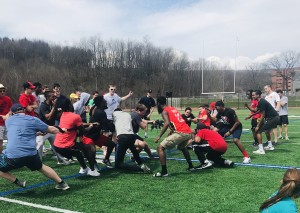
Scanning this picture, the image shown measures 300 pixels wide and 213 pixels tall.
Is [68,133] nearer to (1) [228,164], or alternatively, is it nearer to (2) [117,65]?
(1) [228,164]

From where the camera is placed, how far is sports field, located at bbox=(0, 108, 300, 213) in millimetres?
5168

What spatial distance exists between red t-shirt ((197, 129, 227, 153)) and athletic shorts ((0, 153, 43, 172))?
387 centimetres

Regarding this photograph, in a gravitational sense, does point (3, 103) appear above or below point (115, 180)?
above

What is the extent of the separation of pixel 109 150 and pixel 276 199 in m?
5.56

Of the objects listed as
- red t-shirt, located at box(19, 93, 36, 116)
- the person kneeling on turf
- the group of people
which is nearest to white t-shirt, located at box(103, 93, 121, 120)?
the group of people

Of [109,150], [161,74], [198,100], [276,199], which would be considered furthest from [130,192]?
[161,74]

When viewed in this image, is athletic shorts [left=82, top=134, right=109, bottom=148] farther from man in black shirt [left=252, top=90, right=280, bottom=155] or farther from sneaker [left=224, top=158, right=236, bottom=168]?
man in black shirt [left=252, top=90, right=280, bottom=155]

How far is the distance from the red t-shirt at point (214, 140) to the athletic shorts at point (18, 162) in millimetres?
3873

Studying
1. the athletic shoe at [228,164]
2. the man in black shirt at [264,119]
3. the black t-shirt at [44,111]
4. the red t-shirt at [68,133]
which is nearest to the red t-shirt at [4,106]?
the black t-shirt at [44,111]

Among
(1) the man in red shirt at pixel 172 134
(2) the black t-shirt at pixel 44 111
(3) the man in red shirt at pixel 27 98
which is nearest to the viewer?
(1) the man in red shirt at pixel 172 134

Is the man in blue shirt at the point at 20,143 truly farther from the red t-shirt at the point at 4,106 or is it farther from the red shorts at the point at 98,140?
the red t-shirt at the point at 4,106

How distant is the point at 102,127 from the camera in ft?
26.1

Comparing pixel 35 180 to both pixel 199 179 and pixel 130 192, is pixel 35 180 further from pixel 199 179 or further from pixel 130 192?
pixel 199 179

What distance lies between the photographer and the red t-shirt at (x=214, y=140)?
7.72 meters
